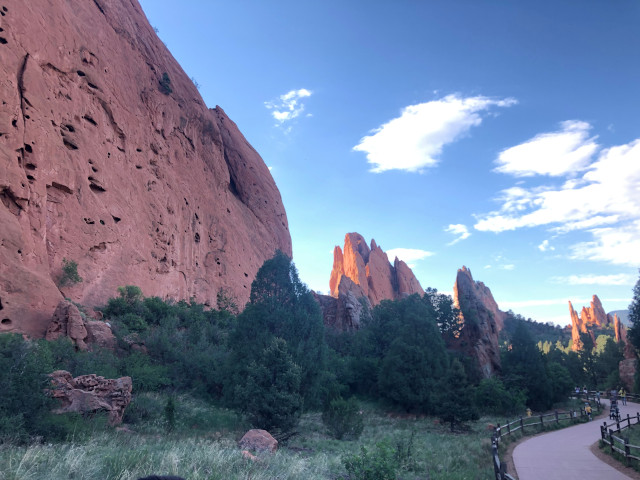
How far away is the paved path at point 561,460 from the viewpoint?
11.3 meters

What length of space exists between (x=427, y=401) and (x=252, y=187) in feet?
131

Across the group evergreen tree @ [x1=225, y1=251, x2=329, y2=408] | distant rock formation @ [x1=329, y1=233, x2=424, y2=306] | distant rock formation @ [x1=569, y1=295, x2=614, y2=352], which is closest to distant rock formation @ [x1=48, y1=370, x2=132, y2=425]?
evergreen tree @ [x1=225, y1=251, x2=329, y2=408]

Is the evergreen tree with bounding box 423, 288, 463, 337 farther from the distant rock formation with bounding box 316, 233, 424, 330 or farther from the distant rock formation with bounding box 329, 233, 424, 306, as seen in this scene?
the distant rock formation with bounding box 329, 233, 424, 306

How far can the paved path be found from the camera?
11.3m

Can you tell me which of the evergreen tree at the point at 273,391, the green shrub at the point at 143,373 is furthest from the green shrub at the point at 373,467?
the green shrub at the point at 143,373

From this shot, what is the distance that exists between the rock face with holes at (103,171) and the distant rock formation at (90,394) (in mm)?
8949

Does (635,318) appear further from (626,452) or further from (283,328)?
(283,328)

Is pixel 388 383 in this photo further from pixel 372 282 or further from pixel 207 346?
pixel 372 282

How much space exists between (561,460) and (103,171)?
3341cm

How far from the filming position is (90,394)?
12578 millimetres

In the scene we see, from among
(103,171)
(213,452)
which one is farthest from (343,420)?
(103,171)

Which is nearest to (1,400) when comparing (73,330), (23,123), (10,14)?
Answer: (73,330)

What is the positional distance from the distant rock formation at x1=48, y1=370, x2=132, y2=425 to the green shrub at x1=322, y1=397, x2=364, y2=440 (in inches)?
333

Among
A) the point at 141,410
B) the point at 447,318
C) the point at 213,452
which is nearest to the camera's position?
the point at 213,452
